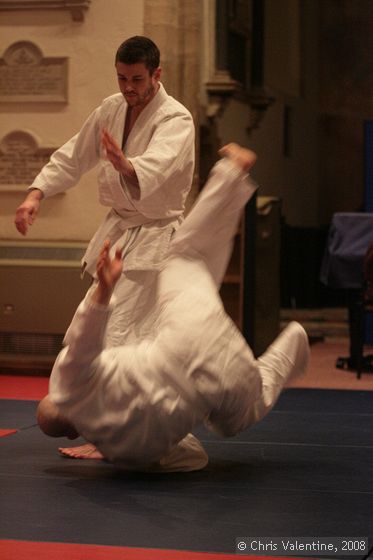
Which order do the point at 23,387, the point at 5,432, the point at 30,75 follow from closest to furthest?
the point at 5,432
the point at 23,387
the point at 30,75

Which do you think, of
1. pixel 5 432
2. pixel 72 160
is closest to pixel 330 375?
pixel 5 432

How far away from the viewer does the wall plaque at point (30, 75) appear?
7965 millimetres

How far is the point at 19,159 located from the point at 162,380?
173 inches

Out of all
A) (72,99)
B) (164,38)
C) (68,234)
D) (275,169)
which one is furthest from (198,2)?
(275,169)

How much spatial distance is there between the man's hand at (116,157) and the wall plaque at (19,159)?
3605mm

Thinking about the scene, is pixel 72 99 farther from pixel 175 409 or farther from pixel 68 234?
pixel 175 409

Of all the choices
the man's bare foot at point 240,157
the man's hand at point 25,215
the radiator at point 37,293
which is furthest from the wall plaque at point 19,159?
the man's bare foot at point 240,157

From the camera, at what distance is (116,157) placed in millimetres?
4320

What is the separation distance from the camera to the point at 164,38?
7.93 m

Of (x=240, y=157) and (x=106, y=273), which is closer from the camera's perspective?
(x=106, y=273)

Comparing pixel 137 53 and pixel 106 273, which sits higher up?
pixel 137 53

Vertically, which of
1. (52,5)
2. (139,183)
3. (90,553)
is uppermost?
(52,5)

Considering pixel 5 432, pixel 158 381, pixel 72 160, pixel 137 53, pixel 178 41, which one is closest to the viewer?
pixel 158 381

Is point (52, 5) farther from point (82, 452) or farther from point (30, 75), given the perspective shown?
point (82, 452)
